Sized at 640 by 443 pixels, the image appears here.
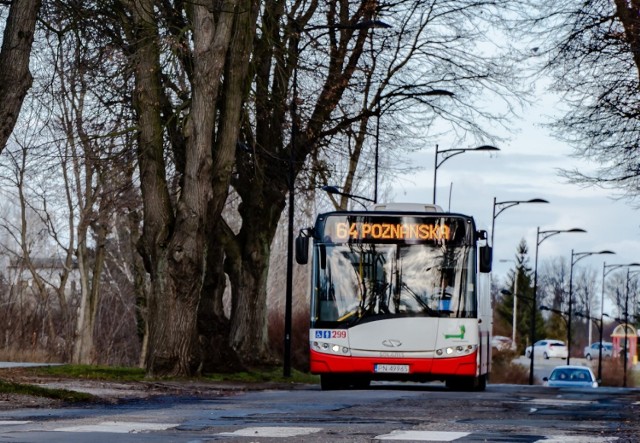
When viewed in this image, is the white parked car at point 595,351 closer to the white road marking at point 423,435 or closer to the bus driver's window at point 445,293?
the bus driver's window at point 445,293

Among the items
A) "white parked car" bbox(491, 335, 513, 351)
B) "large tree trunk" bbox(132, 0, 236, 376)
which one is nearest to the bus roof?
"large tree trunk" bbox(132, 0, 236, 376)

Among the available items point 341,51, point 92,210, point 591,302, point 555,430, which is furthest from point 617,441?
point 591,302

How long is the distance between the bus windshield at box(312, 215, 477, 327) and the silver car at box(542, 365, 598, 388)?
22.2m

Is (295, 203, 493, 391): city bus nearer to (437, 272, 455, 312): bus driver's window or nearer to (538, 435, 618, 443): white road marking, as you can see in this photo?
(437, 272, 455, 312): bus driver's window

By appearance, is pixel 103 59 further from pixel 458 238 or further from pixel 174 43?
pixel 458 238

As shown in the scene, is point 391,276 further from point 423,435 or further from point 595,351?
point 595,351

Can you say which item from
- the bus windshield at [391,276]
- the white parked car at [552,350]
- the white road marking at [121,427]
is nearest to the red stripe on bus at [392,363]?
the bus windshield at [391,276]

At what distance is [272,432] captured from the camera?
12750 millimetres

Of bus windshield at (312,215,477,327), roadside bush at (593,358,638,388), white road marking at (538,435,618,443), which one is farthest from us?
roadside bush at (593,358,638,388)

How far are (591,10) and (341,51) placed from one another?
8876mm

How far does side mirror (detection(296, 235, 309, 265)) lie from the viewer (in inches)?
992

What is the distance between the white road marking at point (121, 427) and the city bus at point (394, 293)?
491 inches

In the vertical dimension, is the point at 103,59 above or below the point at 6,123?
above

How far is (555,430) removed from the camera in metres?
14.0
